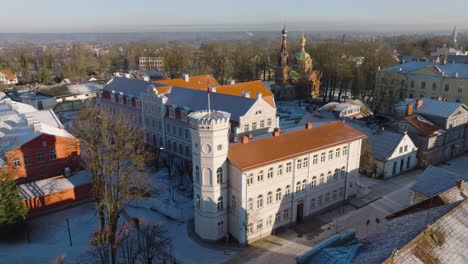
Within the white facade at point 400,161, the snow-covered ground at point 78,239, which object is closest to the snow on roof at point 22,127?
the snow-covered ground at point 78,239

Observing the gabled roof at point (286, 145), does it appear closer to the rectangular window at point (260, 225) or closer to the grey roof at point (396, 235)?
the rectangular window at point (260, 225)

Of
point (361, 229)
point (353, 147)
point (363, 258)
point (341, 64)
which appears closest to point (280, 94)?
point (341, 64)

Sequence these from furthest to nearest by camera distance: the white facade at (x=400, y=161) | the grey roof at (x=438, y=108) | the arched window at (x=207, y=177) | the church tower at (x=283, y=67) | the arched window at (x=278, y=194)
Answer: the church tower at (x=283, y=67)
the grey roof at (x=438, y=108)
the white facade at (x=400, y=161)
the arched window at (x=278, y=194)
the arched window at (x=207, y=177)

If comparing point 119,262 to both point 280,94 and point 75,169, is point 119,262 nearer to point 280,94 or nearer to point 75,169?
point 75,169

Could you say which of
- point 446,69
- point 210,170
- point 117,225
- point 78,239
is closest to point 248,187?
point 210,170

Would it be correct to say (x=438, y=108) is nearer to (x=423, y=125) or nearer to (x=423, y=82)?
(x=423, y=125)

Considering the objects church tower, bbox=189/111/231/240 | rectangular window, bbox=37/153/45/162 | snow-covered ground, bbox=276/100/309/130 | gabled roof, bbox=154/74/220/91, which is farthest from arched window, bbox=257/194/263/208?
snow-covered ground, bbox=276/100/309/130

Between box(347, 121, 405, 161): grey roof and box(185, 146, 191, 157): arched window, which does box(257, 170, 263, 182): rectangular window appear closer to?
box(185, 146, 191, 157): arched window
